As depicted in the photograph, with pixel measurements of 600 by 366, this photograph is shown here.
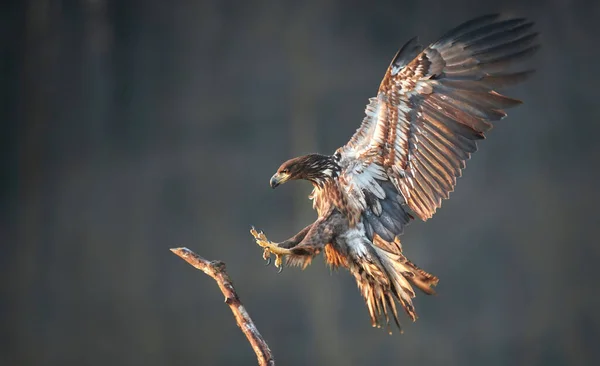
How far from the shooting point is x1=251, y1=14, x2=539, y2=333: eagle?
97.3 inches

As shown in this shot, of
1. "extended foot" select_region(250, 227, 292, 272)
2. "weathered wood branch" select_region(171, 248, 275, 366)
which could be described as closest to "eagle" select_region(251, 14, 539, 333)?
"extended foot" select_region(250, 227, 292, 272)

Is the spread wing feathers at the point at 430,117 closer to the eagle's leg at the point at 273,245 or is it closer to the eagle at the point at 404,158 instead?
the eagle at the point at 404,158

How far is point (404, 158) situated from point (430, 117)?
0.58 ft

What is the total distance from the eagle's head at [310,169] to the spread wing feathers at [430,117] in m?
0.05

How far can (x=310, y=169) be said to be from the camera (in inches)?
103

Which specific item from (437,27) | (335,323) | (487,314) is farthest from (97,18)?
(487,314)

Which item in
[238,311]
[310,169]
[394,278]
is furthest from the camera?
[310,169]

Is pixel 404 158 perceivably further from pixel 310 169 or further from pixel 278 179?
pixel 278 179

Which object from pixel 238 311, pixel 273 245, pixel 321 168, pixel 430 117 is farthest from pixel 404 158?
pixel 238 311

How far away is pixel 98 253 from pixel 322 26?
198cm

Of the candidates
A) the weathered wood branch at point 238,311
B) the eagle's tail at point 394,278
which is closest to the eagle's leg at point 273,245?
the weathered wood branch at point 238,311

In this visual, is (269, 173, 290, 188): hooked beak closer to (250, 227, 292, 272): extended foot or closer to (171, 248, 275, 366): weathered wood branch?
(250, 227, 292, 272): extended foot

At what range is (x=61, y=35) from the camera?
4.48m

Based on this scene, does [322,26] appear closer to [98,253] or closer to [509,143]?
[509,143]
